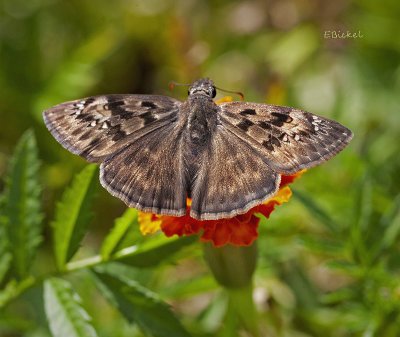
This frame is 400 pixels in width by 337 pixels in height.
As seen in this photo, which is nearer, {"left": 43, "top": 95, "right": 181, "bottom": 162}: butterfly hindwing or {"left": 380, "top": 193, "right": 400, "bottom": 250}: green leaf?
{"left": 43, "top": 95, "right": 181, "bottom": 162}: butterfly hindwing

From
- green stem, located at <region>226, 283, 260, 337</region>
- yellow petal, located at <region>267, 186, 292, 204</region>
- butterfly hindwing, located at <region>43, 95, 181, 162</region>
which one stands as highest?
butterfly hindwing, located at <region>43, 95, 181, 162</region>

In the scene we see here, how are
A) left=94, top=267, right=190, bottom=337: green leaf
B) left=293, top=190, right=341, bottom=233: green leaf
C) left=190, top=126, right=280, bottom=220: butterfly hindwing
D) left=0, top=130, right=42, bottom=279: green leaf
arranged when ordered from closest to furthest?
left=190, top=126, right=280, bottom=220: butterfly hindwing, left=94, top=267, right=190, bottom=337: green leaf, left=0, top=130, right=42, bottom=279: green leaf, left=293, top=190, right=341, bottom=233: green leaf

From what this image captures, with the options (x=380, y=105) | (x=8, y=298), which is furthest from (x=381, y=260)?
(x=380, y=105)

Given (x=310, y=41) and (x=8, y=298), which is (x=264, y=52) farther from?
(x=8, y=298)

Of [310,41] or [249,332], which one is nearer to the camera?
[249,332]

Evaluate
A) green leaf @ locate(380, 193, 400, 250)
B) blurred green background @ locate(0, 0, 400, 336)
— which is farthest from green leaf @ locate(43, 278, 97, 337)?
green leaf @ locate(380, 193, 400, 250)

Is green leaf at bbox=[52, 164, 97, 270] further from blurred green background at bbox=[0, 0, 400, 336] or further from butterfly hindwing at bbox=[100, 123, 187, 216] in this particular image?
blurred green background at bbox=[0, 0, 400, 336]
